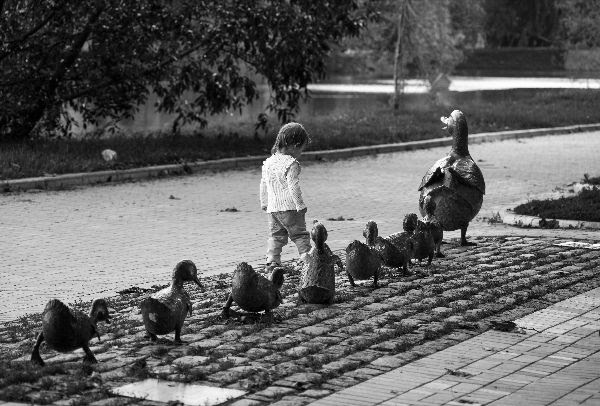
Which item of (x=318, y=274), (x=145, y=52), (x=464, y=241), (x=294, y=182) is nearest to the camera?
(x=318, y=274)

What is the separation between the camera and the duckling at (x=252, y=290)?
8281mm

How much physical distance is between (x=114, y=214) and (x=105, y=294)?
17.3 feet

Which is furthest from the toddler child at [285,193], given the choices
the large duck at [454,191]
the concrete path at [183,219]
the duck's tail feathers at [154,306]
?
the duck's tail feathers at [154,306]

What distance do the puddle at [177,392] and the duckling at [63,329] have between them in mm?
488

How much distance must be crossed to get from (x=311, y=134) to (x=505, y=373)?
1743cm

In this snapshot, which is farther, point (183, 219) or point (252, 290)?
point (183, 219)

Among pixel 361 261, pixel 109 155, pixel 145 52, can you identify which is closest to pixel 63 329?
pixel 361 261

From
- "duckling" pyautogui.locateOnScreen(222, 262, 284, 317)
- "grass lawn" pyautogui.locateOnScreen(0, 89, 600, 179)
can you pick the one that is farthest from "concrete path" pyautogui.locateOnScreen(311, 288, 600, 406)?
"grass lawn" pyautogui.locateOnScreen(0, 89, 600, 179)

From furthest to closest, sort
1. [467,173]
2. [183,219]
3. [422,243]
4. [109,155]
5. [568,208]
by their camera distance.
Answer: [109,155], [183,219], [568,208], [467,173], [422,243]

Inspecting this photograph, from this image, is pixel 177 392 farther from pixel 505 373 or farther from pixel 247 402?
pixel 505 373

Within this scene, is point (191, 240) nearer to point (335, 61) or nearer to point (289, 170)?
point (289, 170)

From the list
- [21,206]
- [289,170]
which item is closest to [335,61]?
[21,206]

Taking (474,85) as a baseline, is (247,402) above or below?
below

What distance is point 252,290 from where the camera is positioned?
8.29 metres
